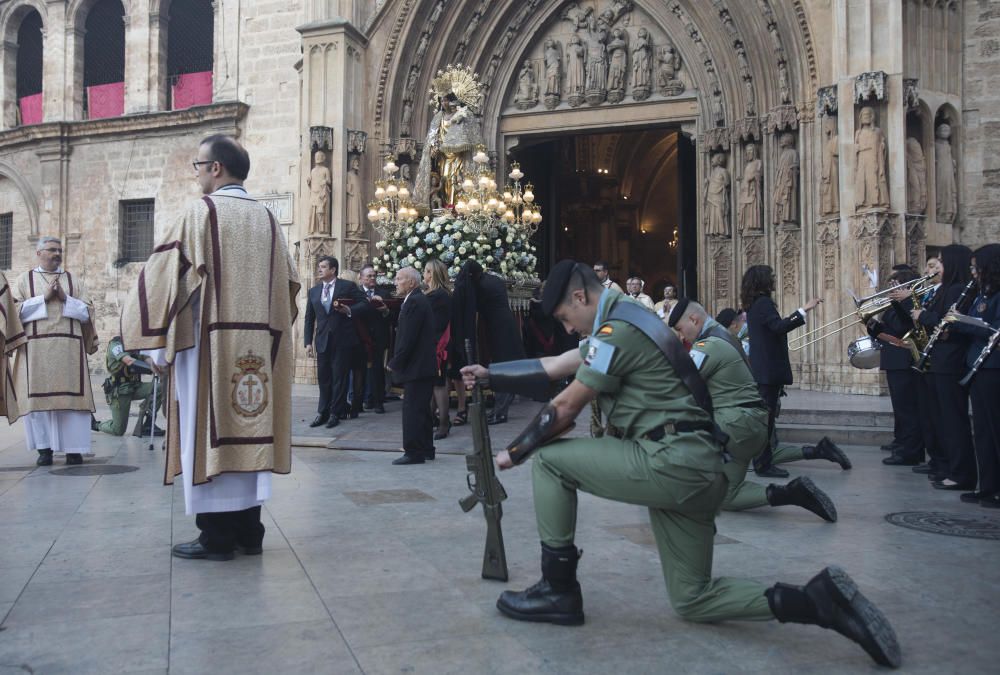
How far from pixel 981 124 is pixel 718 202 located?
425 centimetres

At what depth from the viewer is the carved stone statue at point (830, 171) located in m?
13.2

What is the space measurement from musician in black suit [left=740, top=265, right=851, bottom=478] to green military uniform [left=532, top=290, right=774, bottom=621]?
4.03 metres

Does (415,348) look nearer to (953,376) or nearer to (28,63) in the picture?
(953,376)

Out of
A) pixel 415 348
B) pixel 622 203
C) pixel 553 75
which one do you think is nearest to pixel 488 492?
pixel 415 348

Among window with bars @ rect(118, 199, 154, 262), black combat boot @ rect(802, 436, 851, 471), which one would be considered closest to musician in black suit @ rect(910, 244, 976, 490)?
black combat boot @ rect(802, 436, 851, 471)

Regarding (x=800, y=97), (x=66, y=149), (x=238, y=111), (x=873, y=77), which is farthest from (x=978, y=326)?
(x=66, y=149)

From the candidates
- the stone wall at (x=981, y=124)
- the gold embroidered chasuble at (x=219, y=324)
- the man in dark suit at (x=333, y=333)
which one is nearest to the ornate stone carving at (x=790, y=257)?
the stone wall at (x=981, y=124)

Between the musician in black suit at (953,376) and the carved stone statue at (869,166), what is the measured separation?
6.05 meters

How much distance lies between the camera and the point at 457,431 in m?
10.1

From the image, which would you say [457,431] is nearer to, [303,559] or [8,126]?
[303,559]

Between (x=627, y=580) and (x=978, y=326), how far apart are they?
3.56 m

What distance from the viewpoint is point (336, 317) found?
35.8 feet

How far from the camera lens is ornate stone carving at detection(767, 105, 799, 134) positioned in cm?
1425

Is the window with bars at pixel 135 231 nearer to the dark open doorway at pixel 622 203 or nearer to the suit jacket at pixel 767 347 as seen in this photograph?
the dark open doorway at pixel 622 203
